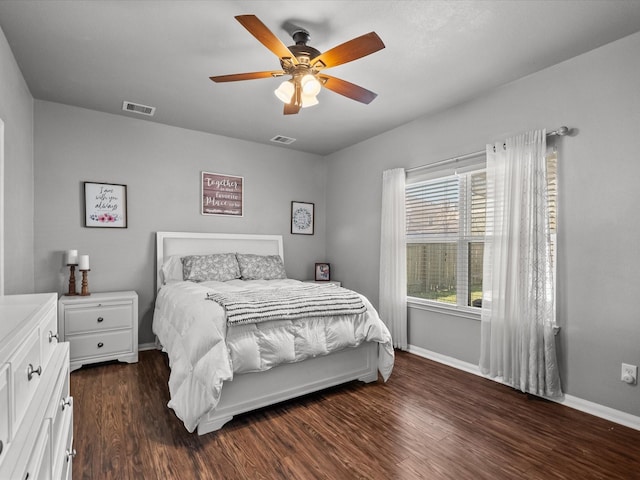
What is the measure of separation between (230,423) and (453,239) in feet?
8.57

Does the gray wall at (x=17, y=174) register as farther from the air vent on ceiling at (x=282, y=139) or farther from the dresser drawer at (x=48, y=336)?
the air vent on ceiling at (x=282, y=139)

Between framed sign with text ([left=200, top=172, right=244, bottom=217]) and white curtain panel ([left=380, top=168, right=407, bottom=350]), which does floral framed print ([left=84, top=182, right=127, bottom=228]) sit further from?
white curtain panel ([left=380, top=168, right=407, bottom=350])

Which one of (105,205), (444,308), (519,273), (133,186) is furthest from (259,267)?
(519,273)

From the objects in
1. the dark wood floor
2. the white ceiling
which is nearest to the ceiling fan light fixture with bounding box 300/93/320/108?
the white ceiling

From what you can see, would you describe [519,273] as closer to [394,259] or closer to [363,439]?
[394,259]

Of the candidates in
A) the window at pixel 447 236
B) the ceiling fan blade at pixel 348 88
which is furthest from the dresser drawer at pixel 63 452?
the window at pixel 447 236

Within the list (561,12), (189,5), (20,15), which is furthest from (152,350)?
(561,12)

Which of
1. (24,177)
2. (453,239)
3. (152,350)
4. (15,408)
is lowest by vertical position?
(152,350)

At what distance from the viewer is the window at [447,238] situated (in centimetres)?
333

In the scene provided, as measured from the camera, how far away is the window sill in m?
3.26

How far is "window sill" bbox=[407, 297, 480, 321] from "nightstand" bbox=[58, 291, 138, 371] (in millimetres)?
2922

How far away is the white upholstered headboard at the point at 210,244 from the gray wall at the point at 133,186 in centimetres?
12

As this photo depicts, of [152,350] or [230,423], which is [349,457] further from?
[152,350]

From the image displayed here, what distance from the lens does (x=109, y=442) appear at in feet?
6.63
